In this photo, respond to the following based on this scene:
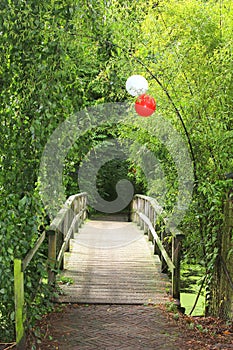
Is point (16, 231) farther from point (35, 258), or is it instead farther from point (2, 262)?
point (35, 258)

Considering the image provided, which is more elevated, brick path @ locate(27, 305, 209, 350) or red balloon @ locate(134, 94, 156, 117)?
red balloon @ locate(134, 94, 156, 117)

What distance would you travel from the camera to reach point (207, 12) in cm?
441

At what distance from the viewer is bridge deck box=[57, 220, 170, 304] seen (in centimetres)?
473

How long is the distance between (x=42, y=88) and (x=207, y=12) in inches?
87.7

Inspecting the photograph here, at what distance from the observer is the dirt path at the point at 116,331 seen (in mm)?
3518

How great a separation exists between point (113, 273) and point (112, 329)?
5.85 ft

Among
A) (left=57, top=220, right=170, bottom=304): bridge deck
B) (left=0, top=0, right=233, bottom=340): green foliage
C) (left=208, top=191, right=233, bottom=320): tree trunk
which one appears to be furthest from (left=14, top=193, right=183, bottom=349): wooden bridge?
(left=208, top=191, right=233, bottom=320): tree trunk

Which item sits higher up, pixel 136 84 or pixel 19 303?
pixel 136 84

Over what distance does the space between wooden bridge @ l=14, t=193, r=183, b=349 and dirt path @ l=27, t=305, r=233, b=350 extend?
0.27 m

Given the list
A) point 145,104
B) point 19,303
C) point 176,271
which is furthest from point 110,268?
point 19,303

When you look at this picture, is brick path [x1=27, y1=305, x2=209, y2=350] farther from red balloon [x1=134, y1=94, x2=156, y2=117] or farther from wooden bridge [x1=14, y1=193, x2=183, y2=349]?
red balloon [x1=134, y1=94, x2=156, y2=117]

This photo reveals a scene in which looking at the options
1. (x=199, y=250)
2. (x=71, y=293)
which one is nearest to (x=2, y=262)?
(x=71, y=293)

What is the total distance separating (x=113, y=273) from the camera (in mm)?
5648

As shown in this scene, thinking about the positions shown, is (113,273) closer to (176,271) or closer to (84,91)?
(176,271)
